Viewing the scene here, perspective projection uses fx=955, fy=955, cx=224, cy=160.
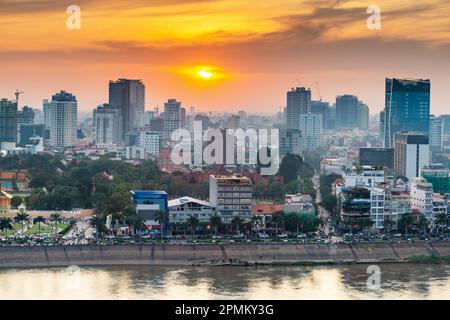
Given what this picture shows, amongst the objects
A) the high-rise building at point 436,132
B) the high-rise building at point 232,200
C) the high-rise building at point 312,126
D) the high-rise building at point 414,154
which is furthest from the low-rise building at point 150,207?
the high-rise building at point 312,126

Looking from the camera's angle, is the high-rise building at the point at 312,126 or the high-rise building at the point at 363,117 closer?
the high-rise building at the point at 312,126

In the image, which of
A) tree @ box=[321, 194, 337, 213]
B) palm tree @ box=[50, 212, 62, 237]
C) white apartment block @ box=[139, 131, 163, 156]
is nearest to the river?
palm tree @ box=[50, 212, 62, 237]

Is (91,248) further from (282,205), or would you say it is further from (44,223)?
(282,205)

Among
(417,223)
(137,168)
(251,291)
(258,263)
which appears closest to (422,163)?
(137,168)

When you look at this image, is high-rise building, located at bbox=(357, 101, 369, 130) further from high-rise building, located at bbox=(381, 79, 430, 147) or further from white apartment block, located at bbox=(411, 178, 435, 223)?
white apartment block, located at bbox=(411, 178, 435, 223)

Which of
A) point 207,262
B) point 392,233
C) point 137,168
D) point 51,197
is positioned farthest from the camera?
point 137,168

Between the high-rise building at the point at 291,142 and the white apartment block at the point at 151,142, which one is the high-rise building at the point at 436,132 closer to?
the high-rise building at the point at 291,142
